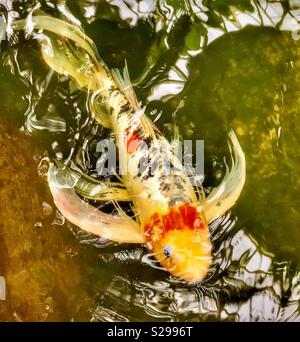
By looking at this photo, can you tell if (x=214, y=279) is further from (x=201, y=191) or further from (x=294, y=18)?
(x=294, y=18)

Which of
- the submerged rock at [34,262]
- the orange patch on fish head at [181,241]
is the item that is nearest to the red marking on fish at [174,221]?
the orange patch on fish head at [181,241]

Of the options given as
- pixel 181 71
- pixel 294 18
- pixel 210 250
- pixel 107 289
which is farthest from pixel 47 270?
pixel 294 18

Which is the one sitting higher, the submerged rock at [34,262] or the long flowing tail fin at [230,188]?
the long flowing tail fin at [230,188]

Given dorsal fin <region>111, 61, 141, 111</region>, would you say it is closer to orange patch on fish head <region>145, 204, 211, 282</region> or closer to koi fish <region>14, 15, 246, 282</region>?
koi fish <region>14, 15, 246, 282</region>

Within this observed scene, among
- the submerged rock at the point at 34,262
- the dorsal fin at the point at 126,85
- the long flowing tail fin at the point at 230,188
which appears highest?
the dorsal fin at the point at 126,85

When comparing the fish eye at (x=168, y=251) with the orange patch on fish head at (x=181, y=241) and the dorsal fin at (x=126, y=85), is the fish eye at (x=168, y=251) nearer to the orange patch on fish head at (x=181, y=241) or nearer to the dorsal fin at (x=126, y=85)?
the orange patch on fish head at (x=181, y=241)

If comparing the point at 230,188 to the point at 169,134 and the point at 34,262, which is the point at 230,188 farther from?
the point at 34,262

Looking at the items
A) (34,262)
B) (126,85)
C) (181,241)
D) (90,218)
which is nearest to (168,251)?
(181,241)
